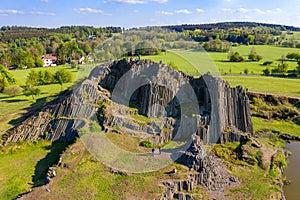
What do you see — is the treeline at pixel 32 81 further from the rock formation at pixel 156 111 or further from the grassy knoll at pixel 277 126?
the grassy knoll at pixel 277 126

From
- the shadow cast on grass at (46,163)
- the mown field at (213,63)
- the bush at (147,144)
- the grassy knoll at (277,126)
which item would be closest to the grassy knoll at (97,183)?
the shadow cast on grass at (46,163)

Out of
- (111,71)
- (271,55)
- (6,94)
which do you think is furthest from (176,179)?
(271,55)

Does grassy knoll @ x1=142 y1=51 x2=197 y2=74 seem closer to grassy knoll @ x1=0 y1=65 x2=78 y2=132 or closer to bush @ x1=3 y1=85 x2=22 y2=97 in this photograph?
grassy knoll @ x1=0 y1=65 x2=78 y2=132

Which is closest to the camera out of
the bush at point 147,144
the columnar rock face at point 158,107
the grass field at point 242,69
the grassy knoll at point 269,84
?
the bush at point 147,144

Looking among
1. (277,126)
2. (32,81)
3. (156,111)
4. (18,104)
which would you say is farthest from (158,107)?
(32,81)

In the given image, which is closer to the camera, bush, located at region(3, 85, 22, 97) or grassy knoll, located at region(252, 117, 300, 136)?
grassy knoll, located at region(252, 117, 300, 136)

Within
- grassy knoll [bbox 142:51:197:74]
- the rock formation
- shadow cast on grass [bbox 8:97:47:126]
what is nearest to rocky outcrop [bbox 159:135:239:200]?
the rock formation

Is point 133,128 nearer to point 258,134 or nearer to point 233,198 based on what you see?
point 233,198
